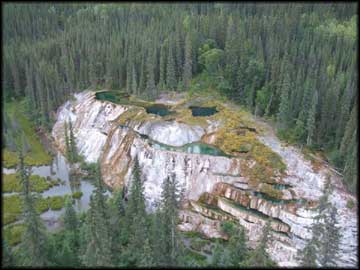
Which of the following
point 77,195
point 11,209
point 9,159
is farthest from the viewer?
point 9,159

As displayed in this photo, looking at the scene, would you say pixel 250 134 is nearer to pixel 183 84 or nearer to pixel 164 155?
pixel 164 155

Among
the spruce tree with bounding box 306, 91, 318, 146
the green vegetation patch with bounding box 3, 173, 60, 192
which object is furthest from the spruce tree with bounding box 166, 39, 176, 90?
the green vegetation patch with bounding box 3, 173, 60, 192

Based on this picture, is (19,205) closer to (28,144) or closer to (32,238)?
(32,238)

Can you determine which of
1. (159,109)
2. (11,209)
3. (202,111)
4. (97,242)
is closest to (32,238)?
(97,242)

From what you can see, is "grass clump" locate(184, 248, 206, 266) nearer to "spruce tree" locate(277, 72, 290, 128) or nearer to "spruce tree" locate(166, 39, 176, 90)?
"spruce tree" locate(277, 72, 290, 128)

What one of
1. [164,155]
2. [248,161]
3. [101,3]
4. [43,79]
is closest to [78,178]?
[164,155]

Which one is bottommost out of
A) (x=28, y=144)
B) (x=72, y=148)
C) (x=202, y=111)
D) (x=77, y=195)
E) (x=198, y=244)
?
(x=77, y=195)
